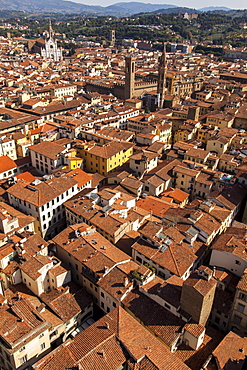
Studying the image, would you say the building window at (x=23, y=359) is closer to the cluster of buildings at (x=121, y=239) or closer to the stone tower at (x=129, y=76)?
the cluster of buildings at (x=121, y=239)

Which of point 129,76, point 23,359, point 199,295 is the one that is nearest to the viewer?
point 23,359

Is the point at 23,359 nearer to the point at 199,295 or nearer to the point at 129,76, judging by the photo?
the point at 199,295

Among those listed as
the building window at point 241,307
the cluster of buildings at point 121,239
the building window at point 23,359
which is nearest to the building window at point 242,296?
the cluster of buildings at point 121,239

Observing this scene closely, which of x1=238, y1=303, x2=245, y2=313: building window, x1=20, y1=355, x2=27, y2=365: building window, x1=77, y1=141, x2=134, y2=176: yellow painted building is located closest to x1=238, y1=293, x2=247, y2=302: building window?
x1=238, y1=303, x2=245, y2=313: building window

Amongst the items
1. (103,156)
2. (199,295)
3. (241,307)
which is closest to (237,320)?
(241,307)

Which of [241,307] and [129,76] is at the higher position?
[129,76]

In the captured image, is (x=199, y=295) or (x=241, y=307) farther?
(x=241, y=307)

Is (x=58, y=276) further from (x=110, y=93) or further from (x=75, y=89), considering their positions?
(x=75, y=89)
